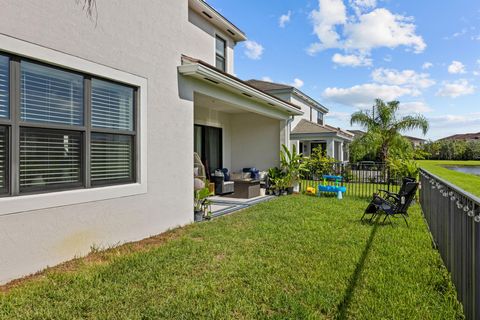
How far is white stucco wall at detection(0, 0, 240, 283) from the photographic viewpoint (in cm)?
437

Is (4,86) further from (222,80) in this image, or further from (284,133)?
(284,133)

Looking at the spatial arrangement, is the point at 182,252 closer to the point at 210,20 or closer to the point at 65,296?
the point at 65,296

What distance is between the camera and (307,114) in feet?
92.4

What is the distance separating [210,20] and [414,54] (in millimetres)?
13386

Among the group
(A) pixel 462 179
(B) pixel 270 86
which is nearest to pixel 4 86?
(B) pixel 270 86

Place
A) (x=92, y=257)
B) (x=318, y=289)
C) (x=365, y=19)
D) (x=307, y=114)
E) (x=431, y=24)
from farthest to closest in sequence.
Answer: (x=307, y=114) → (x=365, y=19) → (x=431, y=24) → (x=92, y=257) → (x=318, y=289)

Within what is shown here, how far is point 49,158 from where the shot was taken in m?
4.82

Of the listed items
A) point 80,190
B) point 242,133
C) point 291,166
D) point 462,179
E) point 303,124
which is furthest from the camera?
point 303,124

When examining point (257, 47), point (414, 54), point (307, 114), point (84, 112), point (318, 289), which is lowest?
point (318, 289)

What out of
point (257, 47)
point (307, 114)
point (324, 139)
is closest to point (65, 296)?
point (257, 47)

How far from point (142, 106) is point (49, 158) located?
7.22ft

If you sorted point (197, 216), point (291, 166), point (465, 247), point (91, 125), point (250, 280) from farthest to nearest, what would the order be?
1. point (291, 166)
2. point (197, 216)
3. point (91, 125)
4. point (250, 280)
5. point (465, 247)

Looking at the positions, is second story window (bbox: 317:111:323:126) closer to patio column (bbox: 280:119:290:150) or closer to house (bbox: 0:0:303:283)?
patio column (bbox: 280:119:290:150)

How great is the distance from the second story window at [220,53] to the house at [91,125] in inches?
173
